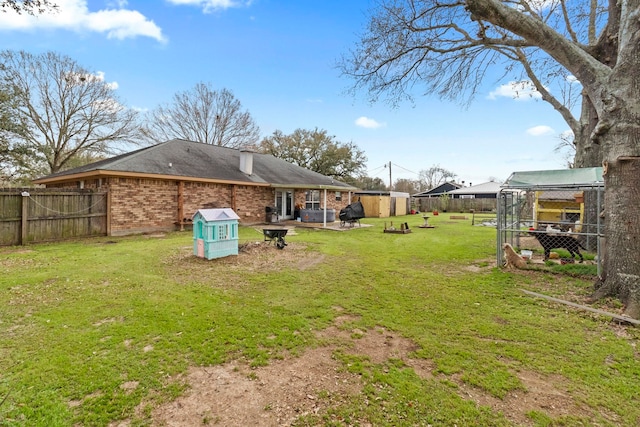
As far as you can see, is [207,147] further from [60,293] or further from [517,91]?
[517,91]

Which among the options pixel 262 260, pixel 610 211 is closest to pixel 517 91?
pixel 610 211

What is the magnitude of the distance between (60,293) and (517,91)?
14.5 meters

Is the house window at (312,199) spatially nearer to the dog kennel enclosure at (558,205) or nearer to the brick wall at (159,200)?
the brick wall at (159,200)

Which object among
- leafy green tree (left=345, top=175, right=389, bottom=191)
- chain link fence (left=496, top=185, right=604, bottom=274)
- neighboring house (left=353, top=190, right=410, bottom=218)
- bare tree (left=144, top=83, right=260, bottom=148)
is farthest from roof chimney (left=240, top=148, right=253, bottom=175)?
leafy green tree (left=345, top=175, right=389, bottom=191)

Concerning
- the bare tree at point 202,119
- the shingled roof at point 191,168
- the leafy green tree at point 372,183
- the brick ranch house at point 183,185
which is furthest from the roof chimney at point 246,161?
the leafy green tree at point 372,183

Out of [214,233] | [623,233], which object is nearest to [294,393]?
[623,233]

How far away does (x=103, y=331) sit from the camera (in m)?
3.38

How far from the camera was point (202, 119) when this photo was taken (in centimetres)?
2700

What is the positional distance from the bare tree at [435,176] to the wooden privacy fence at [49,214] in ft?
156

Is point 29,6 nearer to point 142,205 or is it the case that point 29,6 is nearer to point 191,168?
point 142,205

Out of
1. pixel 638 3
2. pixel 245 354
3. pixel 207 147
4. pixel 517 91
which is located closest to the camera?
pixel 245 354

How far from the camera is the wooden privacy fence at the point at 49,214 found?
8.59m

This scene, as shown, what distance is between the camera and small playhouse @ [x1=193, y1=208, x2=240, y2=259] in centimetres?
712

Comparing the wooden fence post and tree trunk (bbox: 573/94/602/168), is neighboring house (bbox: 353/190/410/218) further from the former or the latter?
the wooden fence post
